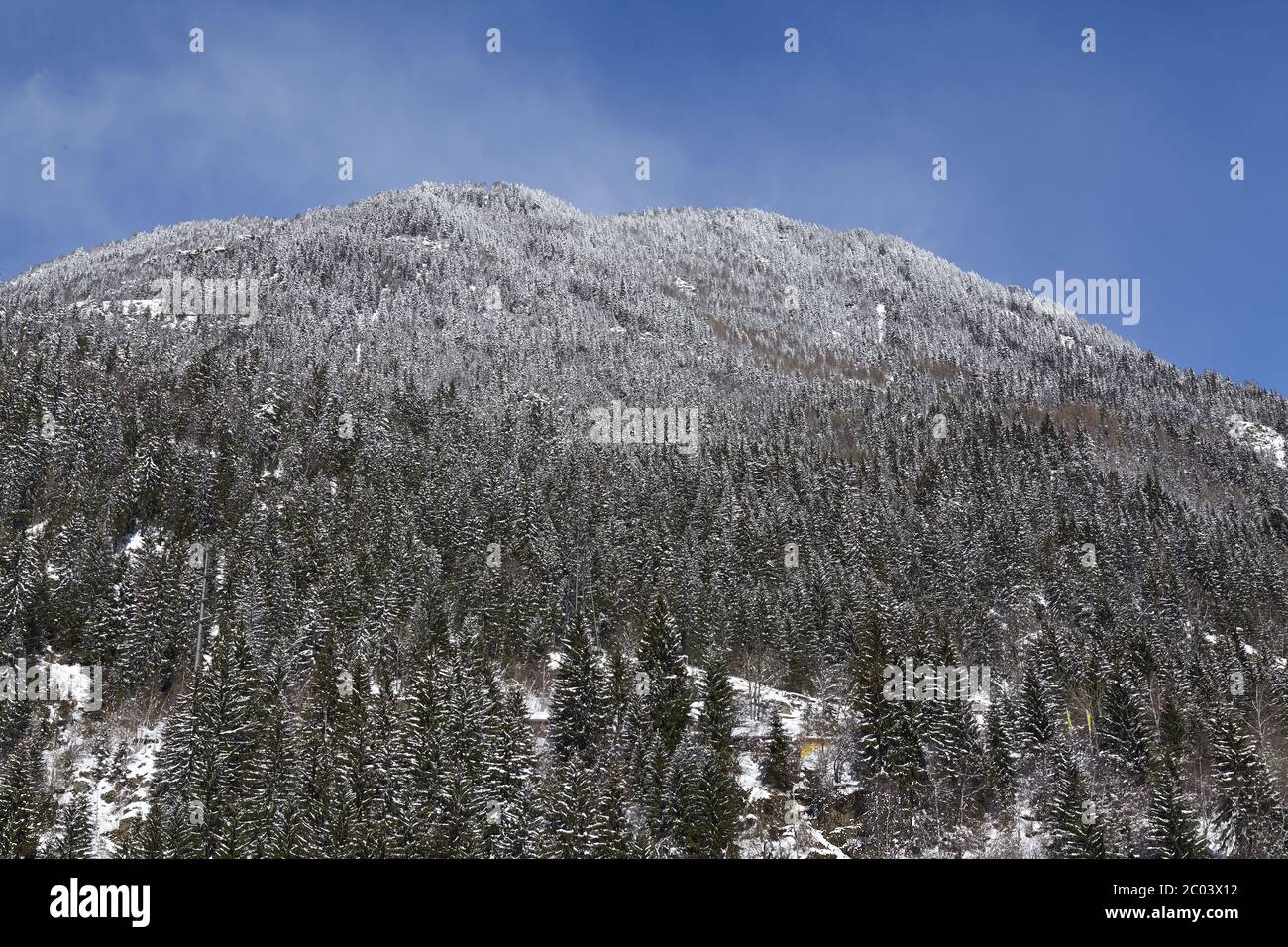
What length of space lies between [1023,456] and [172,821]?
18141cm

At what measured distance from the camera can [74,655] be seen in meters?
88.1

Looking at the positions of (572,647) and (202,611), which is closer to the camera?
(572,647)

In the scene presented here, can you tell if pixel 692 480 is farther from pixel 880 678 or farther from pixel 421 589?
pixel 880 678

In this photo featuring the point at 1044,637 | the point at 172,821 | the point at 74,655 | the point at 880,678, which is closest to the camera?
the point at 172,821

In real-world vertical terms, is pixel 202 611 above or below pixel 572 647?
above

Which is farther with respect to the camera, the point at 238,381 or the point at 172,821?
the point at 238,381

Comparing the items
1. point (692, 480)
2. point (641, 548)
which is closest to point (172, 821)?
point (641, 548)

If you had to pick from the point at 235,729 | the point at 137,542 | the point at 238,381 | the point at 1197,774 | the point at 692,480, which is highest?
the point at 238,381

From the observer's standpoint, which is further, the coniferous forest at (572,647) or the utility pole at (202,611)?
the utility pole at (202,611)

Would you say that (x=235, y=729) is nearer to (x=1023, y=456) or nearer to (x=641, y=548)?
(x=641, y=548)

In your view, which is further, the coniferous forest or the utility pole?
the utility pole

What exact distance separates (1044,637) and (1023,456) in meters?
108
